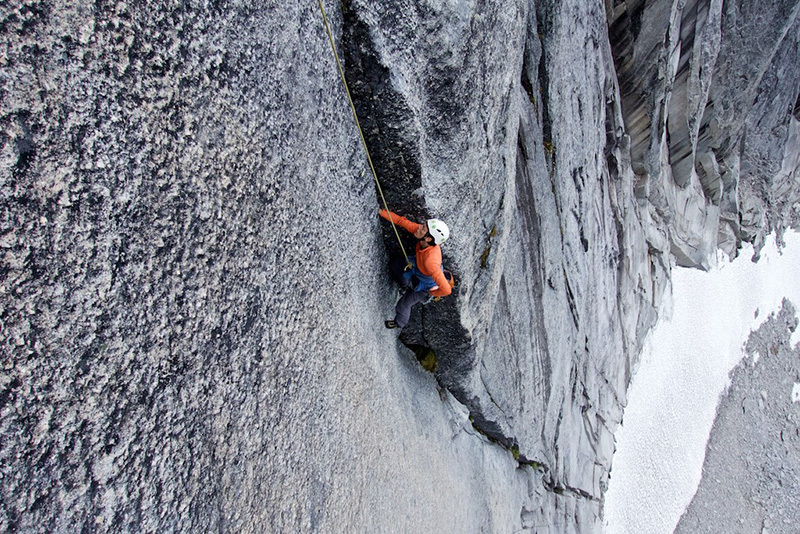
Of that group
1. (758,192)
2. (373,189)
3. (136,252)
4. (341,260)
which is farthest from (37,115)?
(758,192)

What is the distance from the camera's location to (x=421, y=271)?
5.25 m

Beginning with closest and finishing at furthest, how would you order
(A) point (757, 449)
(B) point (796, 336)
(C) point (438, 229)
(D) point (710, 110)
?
(C) point (438, 229)
(D) point (710, 110)
(A) point (757, 449)
(B) point (796, 336)

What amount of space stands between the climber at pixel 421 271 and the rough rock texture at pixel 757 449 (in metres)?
21.9

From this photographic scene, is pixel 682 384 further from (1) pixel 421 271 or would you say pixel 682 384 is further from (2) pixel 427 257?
(2) pixel 427 257

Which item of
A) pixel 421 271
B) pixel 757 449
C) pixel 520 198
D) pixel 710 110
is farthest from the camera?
pixel 757 449

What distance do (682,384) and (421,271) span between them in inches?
880

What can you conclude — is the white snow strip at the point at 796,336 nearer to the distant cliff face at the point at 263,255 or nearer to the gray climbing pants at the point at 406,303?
the distant cliff face at the point at 263,255

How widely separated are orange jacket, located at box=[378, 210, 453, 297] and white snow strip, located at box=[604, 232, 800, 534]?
57.0 feet

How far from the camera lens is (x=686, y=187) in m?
19.6

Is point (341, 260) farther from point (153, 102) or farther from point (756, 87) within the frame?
point (756, 87)

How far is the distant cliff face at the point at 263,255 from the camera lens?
2.28m

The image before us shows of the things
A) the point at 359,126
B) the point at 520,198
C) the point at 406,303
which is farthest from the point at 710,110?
the point at 359,126

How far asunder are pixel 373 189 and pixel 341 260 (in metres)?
0.93

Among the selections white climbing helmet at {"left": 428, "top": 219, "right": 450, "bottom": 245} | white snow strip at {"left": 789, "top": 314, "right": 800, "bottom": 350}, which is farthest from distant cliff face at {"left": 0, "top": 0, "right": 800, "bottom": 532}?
white snow strip at {"left": 789, "top": 314, "right": 800, "bottom": 350}
